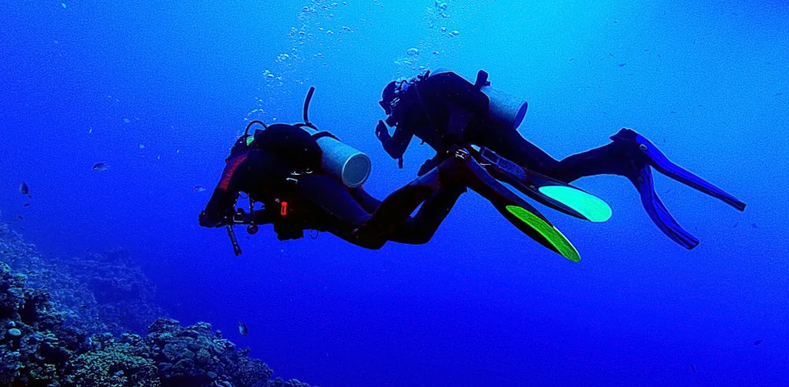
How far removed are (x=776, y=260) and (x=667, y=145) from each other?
21.2 meters

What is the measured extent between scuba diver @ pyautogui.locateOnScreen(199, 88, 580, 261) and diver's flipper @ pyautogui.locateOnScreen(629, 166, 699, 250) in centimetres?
124

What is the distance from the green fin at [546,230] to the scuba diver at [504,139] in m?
0.64

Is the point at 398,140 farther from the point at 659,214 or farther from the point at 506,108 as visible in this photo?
the point at 659,214

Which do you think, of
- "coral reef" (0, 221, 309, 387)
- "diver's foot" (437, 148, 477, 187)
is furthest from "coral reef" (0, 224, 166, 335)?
"diver's foot" (437, 148, 477, 187)

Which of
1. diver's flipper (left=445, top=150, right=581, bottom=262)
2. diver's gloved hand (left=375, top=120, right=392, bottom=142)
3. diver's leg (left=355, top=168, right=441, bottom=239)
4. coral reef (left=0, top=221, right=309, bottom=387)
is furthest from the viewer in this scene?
coral reef (left=0, top=221, right=309, bottom=387)

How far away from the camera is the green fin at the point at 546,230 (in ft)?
10.3

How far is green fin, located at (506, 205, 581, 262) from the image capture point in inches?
124

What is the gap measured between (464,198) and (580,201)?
74222mm

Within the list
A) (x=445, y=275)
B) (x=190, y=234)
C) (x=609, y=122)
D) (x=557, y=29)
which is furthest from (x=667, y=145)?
(x=190, y=234)

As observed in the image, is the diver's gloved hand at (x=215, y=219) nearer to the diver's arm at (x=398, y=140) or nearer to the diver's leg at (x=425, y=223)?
the diver's leg at (x=425, y=223)

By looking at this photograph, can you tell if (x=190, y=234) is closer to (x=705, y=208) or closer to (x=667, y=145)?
(x=667, y=145)

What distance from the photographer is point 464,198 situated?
7681 cm

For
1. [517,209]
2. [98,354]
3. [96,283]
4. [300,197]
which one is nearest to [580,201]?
[517,209]

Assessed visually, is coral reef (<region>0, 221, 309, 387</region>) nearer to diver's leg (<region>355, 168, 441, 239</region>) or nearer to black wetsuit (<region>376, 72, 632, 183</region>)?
diver's leg (<region>355, 168, 441, 239</region>)
